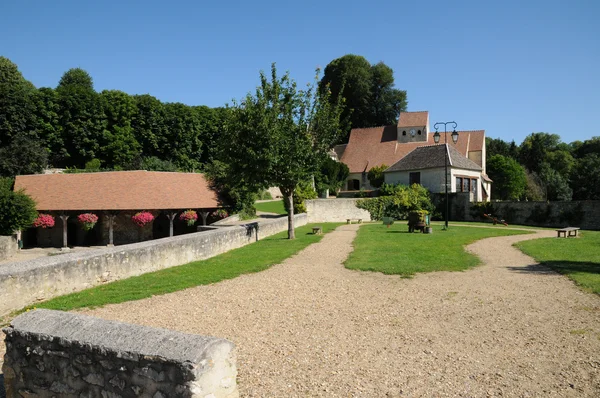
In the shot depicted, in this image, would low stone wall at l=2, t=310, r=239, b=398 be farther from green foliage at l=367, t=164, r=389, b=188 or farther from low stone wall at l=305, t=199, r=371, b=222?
green foliage at l=367, t=164, r=389, b=188

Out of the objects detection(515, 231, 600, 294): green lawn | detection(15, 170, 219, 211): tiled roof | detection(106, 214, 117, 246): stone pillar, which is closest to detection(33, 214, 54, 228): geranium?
detection(15, 170, 219, 211): tiled roof

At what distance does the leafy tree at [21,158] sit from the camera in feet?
127

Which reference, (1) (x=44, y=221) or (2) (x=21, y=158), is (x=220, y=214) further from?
(2) (x=21, y=158)

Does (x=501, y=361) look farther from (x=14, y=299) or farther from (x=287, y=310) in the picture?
(x=14, y=299)

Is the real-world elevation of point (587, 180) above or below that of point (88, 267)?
above

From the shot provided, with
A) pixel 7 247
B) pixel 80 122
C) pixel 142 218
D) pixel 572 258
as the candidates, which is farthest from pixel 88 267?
pixel 80 122

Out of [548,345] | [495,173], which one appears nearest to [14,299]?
[548,345]

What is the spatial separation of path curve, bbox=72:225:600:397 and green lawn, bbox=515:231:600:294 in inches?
21.7

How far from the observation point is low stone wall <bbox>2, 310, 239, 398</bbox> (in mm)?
3221

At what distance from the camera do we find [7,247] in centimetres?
1898

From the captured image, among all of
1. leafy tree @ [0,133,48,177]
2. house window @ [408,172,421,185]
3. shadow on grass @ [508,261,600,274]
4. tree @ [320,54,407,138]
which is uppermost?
tree @ [320,54,407,138]

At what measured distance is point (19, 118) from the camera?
1694 inches

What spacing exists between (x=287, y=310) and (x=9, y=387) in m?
3.95

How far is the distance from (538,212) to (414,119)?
24.8 m
